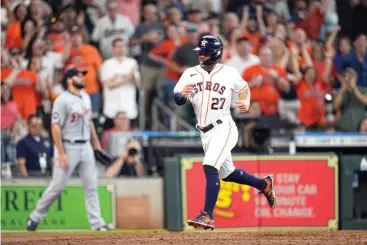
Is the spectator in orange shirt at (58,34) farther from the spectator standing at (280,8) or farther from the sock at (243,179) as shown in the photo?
the sock at (243,179)

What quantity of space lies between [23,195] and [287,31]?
6.16 meters

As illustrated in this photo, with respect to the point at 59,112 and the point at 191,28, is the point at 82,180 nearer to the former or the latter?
the point at 59,112

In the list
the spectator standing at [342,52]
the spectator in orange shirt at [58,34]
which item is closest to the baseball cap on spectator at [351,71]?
the spectator standing at [342,52]

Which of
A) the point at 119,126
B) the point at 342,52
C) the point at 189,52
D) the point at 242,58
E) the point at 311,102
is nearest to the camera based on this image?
the point at 119,126

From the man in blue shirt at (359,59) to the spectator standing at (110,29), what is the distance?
4.05m

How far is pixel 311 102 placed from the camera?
1633 cm

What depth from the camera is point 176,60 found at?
1658cm

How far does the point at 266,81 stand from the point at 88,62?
315 cm

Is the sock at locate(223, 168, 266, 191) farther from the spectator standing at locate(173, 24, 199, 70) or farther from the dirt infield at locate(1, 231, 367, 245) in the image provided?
the spectator standing at locate(173, 24, 199, 70)

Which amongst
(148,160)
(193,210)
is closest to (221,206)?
(193,210)

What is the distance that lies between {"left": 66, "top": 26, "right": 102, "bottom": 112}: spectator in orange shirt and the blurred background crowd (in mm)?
18

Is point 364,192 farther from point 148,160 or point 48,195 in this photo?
point 48,195

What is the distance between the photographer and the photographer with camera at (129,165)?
14.9 meters

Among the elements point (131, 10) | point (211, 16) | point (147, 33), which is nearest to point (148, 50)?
point (147, 33)
